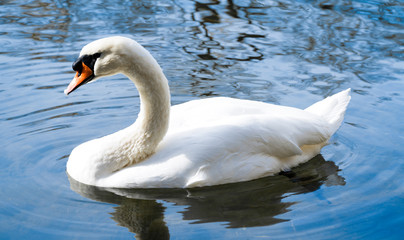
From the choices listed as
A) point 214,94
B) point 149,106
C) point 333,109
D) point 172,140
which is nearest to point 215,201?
point 172,140

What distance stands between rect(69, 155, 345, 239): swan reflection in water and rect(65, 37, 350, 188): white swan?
74 mm

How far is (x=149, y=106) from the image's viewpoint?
509 centimetres

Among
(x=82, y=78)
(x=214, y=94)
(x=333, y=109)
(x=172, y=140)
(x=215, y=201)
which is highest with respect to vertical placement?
(x=82, y=78)

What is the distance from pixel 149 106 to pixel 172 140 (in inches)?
13.8

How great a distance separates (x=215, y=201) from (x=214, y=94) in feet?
8.81

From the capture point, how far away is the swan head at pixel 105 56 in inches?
191

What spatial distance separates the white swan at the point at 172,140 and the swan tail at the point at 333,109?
444mm

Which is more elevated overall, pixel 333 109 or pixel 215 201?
pixel 333 109

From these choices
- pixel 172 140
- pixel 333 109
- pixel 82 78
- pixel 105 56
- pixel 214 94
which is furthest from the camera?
pixel 214 94

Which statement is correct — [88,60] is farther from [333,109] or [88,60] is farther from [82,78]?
[333,109]

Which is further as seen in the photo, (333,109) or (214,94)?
(214,94)

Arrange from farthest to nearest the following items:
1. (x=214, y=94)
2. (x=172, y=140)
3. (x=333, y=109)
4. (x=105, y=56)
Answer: (x=214, y=94) < (x=333, y=109) < (x=172, y=140) < (x=105, y=56)

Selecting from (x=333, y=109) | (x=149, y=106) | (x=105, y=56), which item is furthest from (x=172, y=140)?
(x=333, y=109)

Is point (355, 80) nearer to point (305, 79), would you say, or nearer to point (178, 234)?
point (305, 79)
